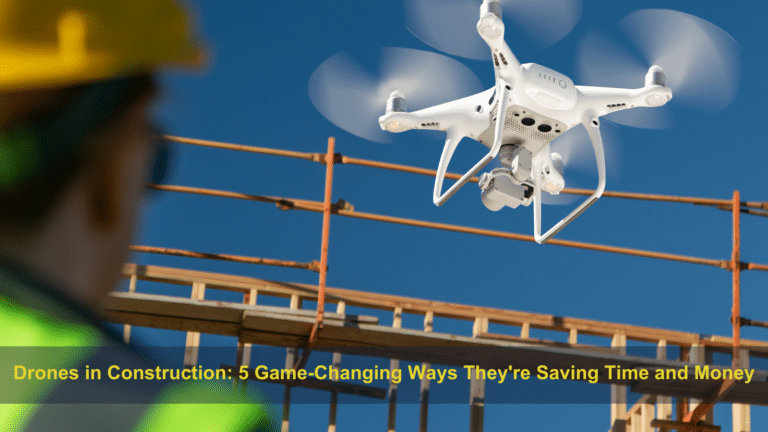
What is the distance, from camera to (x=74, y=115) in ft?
1.48

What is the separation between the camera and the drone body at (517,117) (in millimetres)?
5715

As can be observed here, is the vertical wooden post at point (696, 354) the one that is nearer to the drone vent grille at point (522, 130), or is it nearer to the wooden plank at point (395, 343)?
Answer: the wooden plank at point (395, 343)

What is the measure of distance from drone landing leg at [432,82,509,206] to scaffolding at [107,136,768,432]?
0.35 metres

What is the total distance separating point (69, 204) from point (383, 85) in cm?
620

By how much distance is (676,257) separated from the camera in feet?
21.7

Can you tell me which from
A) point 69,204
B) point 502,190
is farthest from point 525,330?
point 69,204

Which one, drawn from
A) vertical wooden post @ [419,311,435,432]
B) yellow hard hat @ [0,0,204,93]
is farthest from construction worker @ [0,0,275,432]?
vertical wooden post @ [419,311,435,432]

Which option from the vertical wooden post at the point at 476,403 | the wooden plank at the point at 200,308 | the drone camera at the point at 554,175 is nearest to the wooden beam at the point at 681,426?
the vertical wooden post at the point at 476,403

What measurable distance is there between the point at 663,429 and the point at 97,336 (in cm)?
746

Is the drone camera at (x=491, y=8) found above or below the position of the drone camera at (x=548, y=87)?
above

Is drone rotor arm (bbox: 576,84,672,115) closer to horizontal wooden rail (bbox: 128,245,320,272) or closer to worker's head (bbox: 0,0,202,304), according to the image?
horizontal wooden rail (bbox: 128,245,320,272)

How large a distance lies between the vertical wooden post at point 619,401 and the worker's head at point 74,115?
291 inches

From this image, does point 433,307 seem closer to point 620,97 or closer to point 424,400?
point 424,400

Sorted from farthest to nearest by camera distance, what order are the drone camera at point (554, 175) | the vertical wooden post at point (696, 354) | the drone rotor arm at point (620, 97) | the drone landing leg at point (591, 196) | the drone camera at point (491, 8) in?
the vertical wooden post at point (696, 354)
the drone camera at point (554, 175)
the drone landing leg at point (591, 196)
the drone rotor arm at point (620, 97)
the drone camera at point (491, 8)
